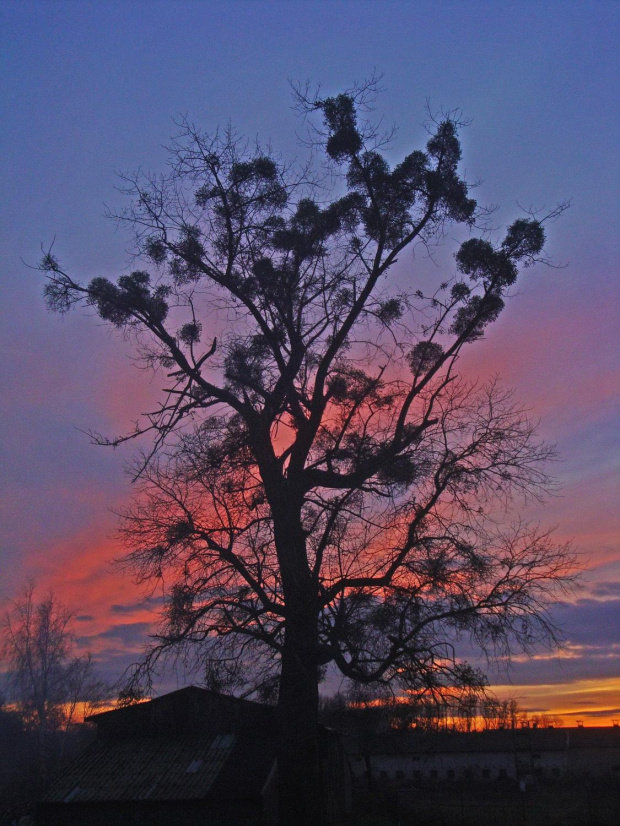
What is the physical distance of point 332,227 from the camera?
41.3ft

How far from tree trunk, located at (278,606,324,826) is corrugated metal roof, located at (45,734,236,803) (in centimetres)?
972

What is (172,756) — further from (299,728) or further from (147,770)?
(299,728)

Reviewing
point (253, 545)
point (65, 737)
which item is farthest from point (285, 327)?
point (65, 737)

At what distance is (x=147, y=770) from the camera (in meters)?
20.2

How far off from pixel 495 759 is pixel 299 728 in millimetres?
41204

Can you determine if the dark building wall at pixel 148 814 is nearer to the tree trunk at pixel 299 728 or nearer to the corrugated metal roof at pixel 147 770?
the corrugated metal roof at pixel 147 770

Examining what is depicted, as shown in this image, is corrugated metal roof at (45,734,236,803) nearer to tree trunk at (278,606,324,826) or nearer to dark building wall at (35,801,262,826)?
dark building wall at (35,801,262,826)

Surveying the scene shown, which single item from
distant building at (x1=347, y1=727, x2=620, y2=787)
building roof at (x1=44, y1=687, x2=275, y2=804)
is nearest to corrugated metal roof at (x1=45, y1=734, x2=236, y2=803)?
building roof at (x1=44, y1=687, x2=275, y2=804)

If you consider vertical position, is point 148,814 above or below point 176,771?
below

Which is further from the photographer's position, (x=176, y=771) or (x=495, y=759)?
(x=495, y=759)

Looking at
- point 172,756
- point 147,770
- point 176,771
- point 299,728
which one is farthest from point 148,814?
point 299,728

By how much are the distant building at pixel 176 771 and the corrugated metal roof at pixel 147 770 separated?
0.09ft

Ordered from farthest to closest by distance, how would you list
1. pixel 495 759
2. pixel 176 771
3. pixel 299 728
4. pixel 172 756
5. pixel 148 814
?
1. pixel 495 759
2. pixel 172 756
3. pixel 176 771
4. pixel 148 814
5. pixel 299 728

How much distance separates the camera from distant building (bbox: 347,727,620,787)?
44.9 m
